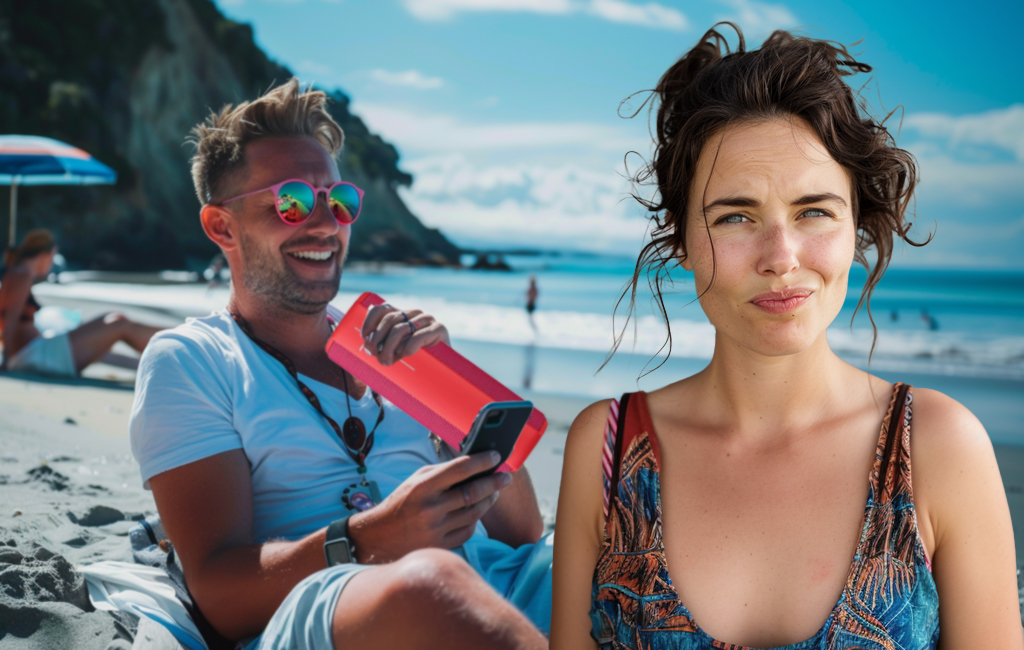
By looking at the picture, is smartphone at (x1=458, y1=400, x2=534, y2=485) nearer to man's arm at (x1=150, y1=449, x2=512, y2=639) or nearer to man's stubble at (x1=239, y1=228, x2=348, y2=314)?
man's arm at (x1=150, y1=449, x2=512, y2=639)

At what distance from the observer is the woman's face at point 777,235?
Answer: 1.33 meters

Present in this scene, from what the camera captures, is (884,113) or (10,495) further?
(10,495)

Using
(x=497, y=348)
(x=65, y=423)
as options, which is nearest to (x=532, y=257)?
(x=497, y=348)

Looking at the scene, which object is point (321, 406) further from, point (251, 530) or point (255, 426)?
point (251, 530)

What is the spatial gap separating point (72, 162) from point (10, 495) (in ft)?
28.3

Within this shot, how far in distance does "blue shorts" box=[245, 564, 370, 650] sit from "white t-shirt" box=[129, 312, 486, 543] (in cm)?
44

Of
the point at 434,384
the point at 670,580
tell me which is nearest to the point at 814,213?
the point at 670,580

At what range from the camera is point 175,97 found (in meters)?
34.5

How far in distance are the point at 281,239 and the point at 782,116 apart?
59.9 inches

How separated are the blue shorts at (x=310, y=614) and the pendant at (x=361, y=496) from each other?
0.42 m

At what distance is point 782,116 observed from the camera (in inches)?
54.1

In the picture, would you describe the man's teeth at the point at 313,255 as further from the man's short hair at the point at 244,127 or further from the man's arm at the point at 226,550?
the man's arm at the point at 226,550

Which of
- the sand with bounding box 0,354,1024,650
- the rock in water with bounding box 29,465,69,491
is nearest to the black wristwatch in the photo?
the sand with bounding box 0,354,1024,650

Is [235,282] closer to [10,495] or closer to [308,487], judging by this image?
[308,487]
